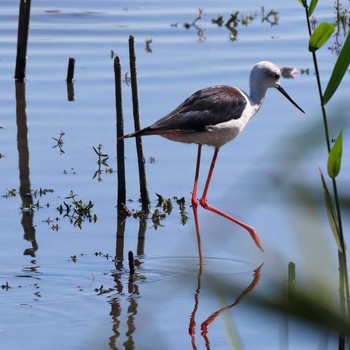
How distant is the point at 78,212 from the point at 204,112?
98 centimetres

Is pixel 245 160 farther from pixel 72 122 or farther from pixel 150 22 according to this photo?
pixel 150 22

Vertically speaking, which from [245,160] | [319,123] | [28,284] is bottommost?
[28,284]

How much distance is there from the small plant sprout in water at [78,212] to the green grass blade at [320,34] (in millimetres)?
4414

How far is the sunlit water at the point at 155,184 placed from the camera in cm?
134

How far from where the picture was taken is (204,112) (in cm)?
627

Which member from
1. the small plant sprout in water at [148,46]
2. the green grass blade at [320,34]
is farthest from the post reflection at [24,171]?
the green grass blade at [320,34]

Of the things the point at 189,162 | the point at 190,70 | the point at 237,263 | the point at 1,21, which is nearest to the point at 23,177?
the point at 189,162

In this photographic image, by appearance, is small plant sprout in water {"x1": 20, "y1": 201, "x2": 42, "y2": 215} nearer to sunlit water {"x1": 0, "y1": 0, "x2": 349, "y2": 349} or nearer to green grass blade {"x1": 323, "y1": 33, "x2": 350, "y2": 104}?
sunlit water {"x1": 0, "y1": 0, "x2": 349, "y2": 349}

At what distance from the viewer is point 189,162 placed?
24.7ft

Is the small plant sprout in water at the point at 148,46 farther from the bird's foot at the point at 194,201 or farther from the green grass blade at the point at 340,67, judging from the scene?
the green grass blade at the point at 340,67

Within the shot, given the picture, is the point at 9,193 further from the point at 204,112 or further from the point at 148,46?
the point at 148,46

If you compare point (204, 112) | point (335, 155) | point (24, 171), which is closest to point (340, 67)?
point (335, 155)

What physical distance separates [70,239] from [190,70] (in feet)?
14.5

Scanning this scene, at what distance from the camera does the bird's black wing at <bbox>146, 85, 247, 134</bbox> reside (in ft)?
20.2
